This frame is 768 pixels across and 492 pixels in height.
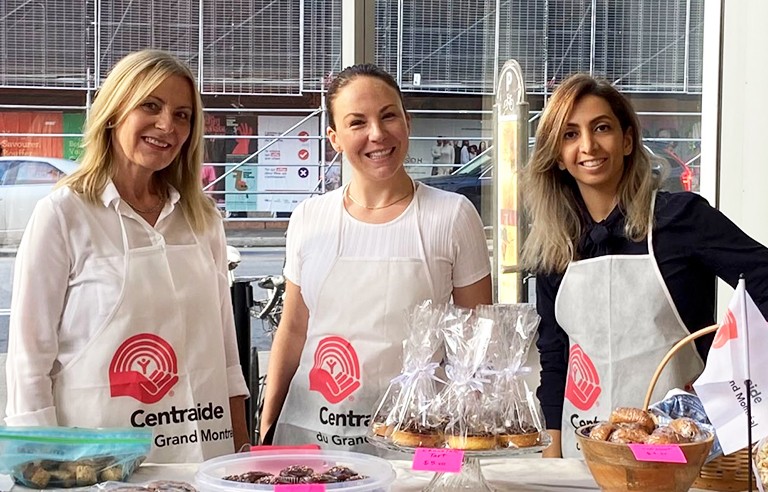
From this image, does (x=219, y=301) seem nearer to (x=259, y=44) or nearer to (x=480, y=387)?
(x=480, y=387)

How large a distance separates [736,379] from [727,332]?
0.24ft

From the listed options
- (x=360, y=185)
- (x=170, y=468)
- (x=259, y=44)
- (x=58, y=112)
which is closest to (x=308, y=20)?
(x=259, y=44)

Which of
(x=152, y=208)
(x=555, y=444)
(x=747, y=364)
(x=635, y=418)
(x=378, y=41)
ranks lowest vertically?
(x=555, y=444)

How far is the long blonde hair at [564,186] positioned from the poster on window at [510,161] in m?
1.44

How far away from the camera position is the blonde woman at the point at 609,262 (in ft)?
6.90

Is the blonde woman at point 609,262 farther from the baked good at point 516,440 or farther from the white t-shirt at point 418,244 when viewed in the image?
the baked good at point 516,440

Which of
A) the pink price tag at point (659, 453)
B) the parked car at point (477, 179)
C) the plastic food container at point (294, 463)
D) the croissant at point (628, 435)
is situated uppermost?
the parked car at point (477, 179)

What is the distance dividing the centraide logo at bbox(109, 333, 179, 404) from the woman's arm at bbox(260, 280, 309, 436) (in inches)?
12.2

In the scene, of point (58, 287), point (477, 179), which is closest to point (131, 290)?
point (58, 287)

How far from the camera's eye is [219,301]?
2152 millimetres

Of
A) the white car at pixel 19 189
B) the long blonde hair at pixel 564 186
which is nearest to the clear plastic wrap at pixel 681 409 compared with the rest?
the long blonde hair at pixel 564 186

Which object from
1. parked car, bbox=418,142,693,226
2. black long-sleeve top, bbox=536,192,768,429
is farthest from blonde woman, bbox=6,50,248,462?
parked car, bbox=418,142,693,226

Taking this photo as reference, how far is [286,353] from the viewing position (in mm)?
2285

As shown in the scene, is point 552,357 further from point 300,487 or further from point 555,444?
point 300,487
